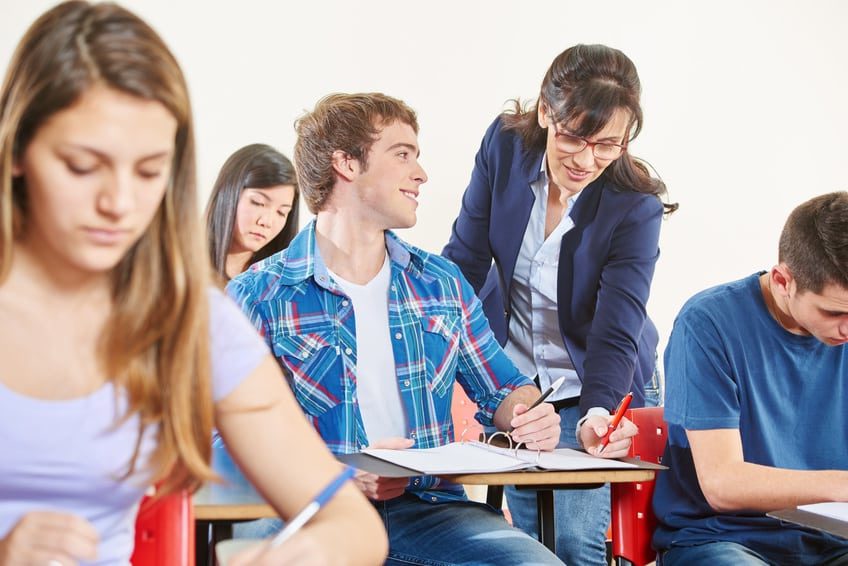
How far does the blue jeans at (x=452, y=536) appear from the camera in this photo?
1684 millimetres

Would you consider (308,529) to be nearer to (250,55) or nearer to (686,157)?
(250,55)

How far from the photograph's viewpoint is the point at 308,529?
90 cm

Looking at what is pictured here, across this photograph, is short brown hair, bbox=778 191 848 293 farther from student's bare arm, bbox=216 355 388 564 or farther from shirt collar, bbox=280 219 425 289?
student's bare arm, bbox=216 355 388 564

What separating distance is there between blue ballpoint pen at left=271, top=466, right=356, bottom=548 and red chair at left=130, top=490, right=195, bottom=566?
393 millimetres

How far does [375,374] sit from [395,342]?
0.08 m

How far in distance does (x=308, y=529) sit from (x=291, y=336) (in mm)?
1104

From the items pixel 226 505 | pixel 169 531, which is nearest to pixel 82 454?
pixel 169 531

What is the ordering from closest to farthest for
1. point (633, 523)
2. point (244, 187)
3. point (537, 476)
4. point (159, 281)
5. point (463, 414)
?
point (159, 281) → point (537, 476) → point (633, 523) → point (463, 414) → point (244, 187)

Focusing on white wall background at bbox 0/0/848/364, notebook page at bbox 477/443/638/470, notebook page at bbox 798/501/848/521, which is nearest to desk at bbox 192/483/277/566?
notebook page at bbox 477/443/638/470

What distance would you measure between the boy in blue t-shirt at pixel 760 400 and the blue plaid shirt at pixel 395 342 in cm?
41

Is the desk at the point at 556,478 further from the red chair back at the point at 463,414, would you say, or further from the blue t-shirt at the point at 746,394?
the red chair back at the point at 463,414

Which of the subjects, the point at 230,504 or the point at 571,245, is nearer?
the point at 230,504

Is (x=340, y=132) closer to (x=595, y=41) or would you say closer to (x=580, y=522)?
(x=580, y=522)

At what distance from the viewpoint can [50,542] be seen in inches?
33.0
